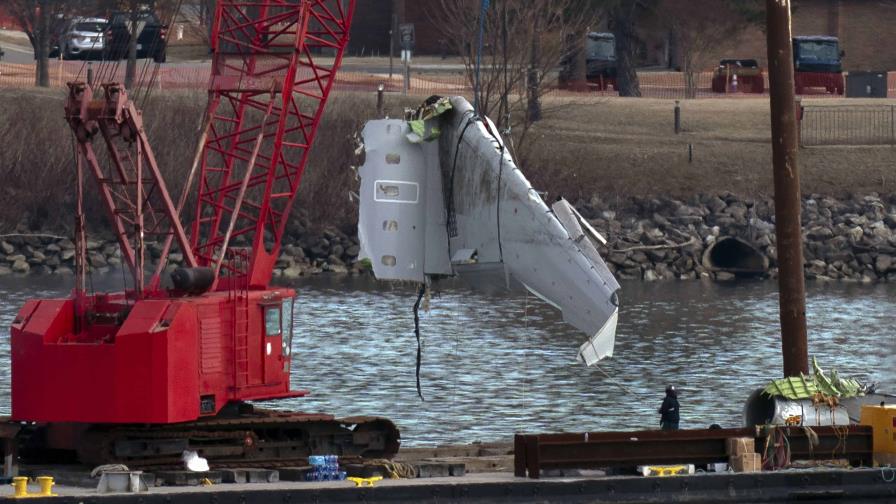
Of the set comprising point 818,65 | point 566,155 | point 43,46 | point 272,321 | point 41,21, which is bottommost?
point 272,321

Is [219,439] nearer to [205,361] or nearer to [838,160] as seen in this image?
[205,361]

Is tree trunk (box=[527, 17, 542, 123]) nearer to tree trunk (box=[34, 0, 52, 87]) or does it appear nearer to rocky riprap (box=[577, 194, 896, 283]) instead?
rocky riprap (box=[577, 194, 896, 283])

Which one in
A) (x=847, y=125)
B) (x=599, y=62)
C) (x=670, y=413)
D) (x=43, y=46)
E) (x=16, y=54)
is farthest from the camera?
(x=16, y=54)

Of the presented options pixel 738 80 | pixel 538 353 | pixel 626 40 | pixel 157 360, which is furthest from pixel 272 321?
pixel 738 80

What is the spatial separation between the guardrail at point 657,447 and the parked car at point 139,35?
50696 mm

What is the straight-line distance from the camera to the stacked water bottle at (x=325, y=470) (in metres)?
26.7

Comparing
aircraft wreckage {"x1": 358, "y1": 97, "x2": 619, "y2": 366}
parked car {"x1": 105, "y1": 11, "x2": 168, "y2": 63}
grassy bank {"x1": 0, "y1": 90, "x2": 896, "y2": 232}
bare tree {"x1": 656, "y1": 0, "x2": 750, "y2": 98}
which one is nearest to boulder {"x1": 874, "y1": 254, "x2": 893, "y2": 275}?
grassy bank {"x1": 0, "y1": 90, "x2": 896, "y2": 232}

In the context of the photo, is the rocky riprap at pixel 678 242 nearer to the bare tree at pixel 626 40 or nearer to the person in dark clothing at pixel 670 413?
the bare tree at pixel 626 40

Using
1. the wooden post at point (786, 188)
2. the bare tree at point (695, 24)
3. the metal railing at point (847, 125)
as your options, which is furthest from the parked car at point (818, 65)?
the wooden post at point (786, 188)

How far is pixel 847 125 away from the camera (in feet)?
274

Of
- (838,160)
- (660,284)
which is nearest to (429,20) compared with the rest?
(838,160)

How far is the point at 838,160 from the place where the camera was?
80375mm

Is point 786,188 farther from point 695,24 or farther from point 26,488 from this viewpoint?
point 695,24

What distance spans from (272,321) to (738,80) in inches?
2669
